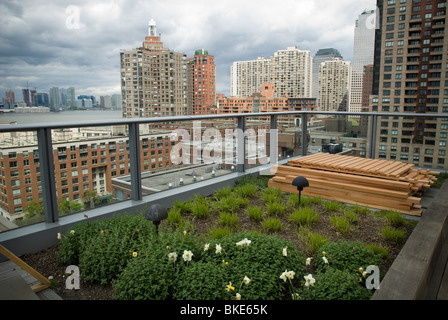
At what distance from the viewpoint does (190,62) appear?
89.1 ft

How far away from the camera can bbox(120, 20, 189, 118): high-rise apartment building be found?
2362cm

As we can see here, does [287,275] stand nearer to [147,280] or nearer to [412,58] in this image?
[147,280]

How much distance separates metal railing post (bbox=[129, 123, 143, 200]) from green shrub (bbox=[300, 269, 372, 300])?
2457 millimetres

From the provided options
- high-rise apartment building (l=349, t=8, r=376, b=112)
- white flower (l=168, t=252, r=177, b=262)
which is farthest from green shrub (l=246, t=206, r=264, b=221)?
high-rise apartment building (l=349, t=8, r=376, b=112)

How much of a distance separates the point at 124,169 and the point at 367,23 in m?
15.2

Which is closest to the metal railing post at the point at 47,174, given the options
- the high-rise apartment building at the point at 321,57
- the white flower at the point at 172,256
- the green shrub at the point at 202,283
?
the white flower at the point at 172,256

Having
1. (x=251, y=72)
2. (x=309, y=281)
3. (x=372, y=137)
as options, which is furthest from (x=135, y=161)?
(x=251, y=72)

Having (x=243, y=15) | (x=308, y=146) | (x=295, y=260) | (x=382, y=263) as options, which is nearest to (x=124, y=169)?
(x=295, y=260)

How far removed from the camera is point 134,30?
117ft

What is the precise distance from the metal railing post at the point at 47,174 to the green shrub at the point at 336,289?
2448 millimetres

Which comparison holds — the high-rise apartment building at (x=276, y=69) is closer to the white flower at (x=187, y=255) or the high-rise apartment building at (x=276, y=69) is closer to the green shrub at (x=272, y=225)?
the green shrub at (x=272, y=225)

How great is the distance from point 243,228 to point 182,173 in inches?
61.5

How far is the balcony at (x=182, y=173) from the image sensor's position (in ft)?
9.59

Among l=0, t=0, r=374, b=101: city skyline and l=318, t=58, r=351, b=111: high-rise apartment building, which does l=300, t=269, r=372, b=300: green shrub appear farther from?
l=318, t=58, r=351, b=111: high-rise apartment building
